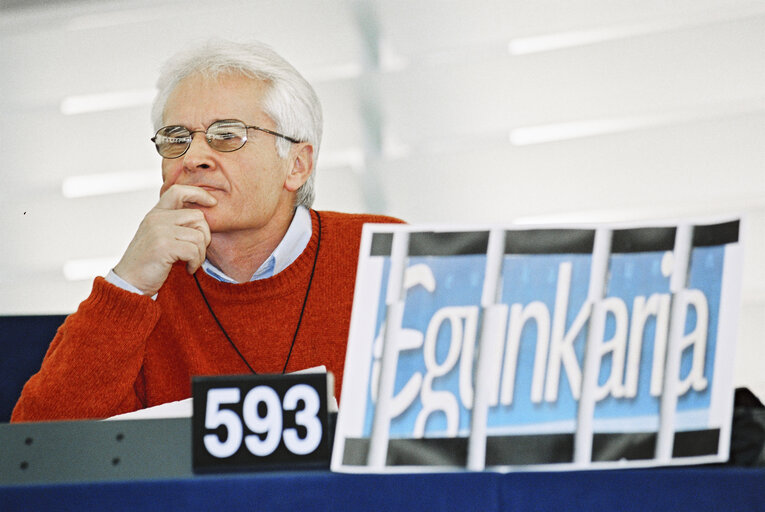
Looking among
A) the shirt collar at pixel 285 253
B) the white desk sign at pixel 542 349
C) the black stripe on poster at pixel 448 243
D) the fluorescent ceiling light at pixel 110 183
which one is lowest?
the white desk sign at pixel 542 349

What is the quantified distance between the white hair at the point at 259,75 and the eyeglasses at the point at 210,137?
0.07m

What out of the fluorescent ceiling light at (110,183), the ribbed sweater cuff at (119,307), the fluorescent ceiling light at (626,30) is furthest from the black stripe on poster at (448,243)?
the fluorescent ceiling light at (110,183)

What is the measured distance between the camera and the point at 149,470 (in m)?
0.65

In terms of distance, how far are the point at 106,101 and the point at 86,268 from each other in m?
0.57

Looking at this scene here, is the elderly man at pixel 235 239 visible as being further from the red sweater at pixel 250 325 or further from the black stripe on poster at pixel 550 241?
the black stripe on poster at pixel 550 241

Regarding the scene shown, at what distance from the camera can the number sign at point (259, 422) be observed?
654 millimetres

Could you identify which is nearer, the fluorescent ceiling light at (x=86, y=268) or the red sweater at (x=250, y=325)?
the red sweater at (x=250, y=325)

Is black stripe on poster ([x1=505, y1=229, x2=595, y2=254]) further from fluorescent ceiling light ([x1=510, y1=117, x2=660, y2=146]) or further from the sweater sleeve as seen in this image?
fluorescent ceiling light ([x1=510, y1=117, x2=660, y2=146])

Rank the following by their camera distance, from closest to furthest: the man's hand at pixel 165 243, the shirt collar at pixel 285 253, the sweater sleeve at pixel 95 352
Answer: the sweater sleeve at pixel 95 352 < the man's hand at pixel 165 243 < the shirt collar at pixel 285 253

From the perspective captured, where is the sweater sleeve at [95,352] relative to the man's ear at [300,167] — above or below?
below

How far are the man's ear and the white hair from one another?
0.02m

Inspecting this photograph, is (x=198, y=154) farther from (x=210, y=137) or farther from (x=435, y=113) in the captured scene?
(x=435, y=113)

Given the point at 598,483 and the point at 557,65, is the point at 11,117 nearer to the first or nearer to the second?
the point at 557,65

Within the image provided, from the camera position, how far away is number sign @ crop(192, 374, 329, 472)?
2.15 ft
